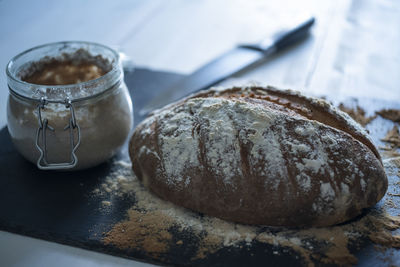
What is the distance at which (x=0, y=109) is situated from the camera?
1.54 metres

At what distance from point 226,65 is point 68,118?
0.78 m

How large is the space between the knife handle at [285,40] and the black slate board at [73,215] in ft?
2.70

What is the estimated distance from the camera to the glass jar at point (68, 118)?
3.48 ft

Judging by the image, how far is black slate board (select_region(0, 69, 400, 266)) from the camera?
92 cm

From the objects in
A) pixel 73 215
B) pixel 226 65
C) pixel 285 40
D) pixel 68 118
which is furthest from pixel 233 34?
pixel 73 215

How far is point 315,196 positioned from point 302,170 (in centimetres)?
7

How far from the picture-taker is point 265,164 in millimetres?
972

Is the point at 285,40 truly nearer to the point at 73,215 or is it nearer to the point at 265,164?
the point at 265,164

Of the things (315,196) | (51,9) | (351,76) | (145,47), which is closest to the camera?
(315,196)

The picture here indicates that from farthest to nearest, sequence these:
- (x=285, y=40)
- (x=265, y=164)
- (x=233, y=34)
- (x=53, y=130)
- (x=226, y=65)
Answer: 1. (x=233, y=34)
2. (x=285, y=40)
3. (x=226, y=65)
4. (x=53, y=130)
5. (x=265, y=164)

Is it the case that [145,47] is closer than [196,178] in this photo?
No

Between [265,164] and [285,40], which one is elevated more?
[285,40]

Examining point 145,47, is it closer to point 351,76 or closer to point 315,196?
point 351,76

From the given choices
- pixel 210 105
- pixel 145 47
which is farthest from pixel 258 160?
pixel 145 47
